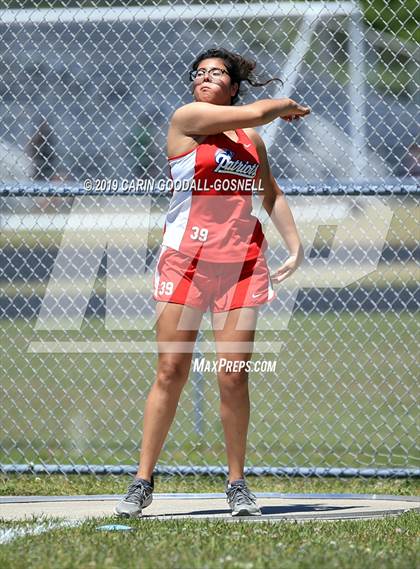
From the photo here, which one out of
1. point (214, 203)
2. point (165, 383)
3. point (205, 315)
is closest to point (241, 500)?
point (165, 383)

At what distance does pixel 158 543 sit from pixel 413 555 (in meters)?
0.88

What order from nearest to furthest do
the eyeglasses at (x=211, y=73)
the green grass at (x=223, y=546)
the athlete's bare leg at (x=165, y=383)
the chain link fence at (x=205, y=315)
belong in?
the green grass at (x=223, y=546), the athlete's bare leg at (x=165, y=383), the eyeglasses at (x=211, y=73), the chain link fence at (x=205, y=315)

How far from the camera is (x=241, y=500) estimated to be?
5.55 meters

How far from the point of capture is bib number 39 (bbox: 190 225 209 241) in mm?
5547

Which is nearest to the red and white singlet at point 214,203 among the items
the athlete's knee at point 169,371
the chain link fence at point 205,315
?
the athlete's knee at point 169,371

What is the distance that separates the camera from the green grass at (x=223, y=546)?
4.15m

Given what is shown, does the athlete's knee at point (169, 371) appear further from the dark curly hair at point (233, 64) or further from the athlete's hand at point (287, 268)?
the dark curly hair at point (233, 64)

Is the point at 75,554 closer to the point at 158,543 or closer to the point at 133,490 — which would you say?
the point at 158,543

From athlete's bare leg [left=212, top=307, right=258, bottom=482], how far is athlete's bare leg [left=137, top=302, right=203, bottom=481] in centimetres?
14

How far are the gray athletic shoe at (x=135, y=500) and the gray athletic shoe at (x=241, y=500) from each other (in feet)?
1.17

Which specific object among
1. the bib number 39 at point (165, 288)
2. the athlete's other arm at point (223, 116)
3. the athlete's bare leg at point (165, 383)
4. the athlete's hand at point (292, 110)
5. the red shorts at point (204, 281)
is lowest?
the athlete's bare leg at point (165, 383)

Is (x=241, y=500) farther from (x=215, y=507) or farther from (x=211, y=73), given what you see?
(x=211, y=73)

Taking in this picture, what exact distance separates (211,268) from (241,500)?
1.00m

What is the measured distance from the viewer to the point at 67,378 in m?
10.3
